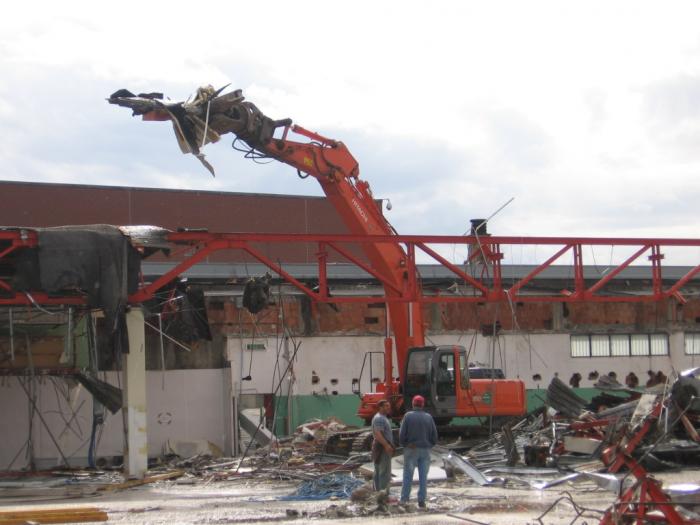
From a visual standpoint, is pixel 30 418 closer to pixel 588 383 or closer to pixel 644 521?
pixel 588 383

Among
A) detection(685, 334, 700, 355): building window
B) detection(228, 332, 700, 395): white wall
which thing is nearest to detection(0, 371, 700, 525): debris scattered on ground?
detection(228, 332, 700, 395): white wall

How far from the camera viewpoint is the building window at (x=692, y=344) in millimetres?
34812

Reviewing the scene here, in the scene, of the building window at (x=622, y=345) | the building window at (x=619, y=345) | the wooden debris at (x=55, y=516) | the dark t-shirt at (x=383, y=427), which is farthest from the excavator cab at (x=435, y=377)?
the building window at (x=619, y=345)

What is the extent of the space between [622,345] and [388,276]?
1456cm

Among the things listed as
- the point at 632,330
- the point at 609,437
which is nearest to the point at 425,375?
the point at 609,437

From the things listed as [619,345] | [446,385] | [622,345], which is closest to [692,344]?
[622,345]

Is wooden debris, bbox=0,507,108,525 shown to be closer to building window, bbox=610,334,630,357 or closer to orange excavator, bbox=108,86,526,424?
orange excavator, bbox=108,86,526,424

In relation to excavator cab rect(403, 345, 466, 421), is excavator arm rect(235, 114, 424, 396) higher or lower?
higher

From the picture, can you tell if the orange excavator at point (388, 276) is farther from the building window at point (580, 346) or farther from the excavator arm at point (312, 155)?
the building window at point (580, 346)

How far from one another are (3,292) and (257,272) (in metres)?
12.8

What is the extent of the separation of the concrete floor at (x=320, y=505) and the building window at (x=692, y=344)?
52.8 feet

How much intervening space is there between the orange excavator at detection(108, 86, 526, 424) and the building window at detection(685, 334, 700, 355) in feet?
39.5

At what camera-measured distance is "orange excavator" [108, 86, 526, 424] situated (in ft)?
70.6

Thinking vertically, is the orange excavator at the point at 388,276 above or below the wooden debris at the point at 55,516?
above
